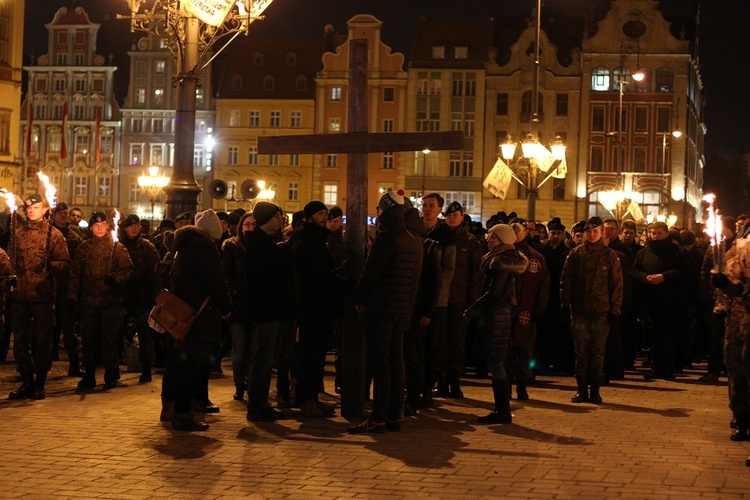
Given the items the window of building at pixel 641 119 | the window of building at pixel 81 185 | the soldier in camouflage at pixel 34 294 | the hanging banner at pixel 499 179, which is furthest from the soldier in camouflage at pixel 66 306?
the window of building at pixel 81 185

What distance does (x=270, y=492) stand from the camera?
7.93 meters

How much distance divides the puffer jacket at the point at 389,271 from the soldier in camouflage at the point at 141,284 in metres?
4.39

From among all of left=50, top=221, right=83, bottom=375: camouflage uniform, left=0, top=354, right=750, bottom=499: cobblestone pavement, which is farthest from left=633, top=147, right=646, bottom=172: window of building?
left=0, top=354, right=750, bottom=499: cobblestone pavement

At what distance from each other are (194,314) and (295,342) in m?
2.26

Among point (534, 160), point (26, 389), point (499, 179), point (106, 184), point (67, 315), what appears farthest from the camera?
point (106, 184)

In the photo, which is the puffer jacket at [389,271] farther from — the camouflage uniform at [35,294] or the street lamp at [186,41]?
the street lamp at [186,41]

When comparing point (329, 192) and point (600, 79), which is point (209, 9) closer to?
point (600, 79)

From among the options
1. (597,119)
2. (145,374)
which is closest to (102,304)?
(145,374)

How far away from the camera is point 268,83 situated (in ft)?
267

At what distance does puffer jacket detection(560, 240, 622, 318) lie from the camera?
1344cm

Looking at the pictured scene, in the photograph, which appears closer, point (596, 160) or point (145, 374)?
point (145, 374)

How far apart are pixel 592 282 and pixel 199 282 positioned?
482cm

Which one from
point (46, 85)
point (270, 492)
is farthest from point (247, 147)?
point (270, 492)

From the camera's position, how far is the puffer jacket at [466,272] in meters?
13.5
